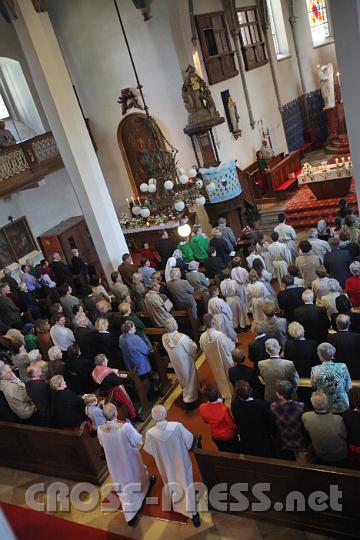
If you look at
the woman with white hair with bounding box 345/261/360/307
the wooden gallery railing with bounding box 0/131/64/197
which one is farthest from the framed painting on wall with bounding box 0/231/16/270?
the woman with white hair with bounding box 345/261/360/307

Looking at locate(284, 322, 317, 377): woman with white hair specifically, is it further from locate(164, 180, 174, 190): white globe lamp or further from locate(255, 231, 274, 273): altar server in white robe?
locate(164, 180, 174, 190): white globe lamp

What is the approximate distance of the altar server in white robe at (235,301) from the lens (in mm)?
8570

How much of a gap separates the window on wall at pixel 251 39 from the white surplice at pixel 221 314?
11.6 metres

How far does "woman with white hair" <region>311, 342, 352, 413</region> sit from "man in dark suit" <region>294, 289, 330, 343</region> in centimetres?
134

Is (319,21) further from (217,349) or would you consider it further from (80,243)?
(217,349)

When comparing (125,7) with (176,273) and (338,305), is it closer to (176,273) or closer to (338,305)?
(176,273)

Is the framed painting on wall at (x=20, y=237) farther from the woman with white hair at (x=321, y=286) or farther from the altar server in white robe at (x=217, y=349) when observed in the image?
the woman with white hair at (x=321, y=286)

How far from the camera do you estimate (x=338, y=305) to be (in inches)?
231

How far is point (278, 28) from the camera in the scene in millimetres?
19422

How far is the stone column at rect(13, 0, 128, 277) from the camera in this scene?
33.0 ft

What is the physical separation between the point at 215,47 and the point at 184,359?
11.4 m

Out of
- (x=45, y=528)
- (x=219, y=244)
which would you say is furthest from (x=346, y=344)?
(x=219, y=244)

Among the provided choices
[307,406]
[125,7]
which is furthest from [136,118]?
[307,406]

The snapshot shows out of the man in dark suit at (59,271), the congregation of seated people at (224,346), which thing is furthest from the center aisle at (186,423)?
the man in dark suit at (59,271)
